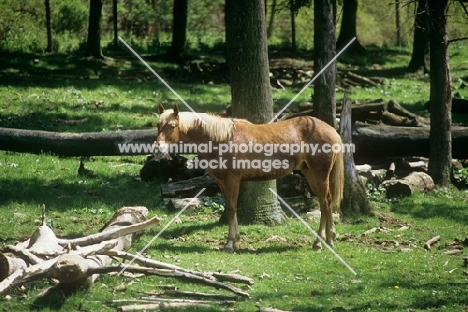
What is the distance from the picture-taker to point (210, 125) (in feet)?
44.2

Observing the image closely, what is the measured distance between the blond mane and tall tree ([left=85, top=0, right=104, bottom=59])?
20251 millimetres

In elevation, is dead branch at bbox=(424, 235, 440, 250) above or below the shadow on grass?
below

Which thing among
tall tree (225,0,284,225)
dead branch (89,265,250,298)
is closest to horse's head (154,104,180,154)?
tall tree (225,0,284,225)

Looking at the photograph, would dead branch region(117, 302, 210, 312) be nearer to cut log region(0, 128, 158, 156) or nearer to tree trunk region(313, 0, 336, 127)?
tree trunk region(313, 0, 336, 127)

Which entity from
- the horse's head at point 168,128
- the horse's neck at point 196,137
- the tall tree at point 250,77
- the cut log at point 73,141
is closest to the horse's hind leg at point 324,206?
the tall tree at point 250,77

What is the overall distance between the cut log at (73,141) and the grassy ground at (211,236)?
0.33 metres

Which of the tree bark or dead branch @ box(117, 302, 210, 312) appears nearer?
dead branch @ box(117, 302, 210, 312)

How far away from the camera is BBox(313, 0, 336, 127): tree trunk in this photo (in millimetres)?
17906

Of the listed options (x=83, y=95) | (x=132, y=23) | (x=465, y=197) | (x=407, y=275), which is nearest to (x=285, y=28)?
(x=132, y=23)

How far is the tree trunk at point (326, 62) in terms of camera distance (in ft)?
58.7

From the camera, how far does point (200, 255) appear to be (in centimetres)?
1296

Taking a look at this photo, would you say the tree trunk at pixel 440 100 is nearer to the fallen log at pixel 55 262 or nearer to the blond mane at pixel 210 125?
the blond mane at pixel 210 125

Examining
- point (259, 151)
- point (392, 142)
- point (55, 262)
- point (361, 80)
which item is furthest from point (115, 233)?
point (361, 80)

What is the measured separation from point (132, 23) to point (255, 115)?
31.0 meters
